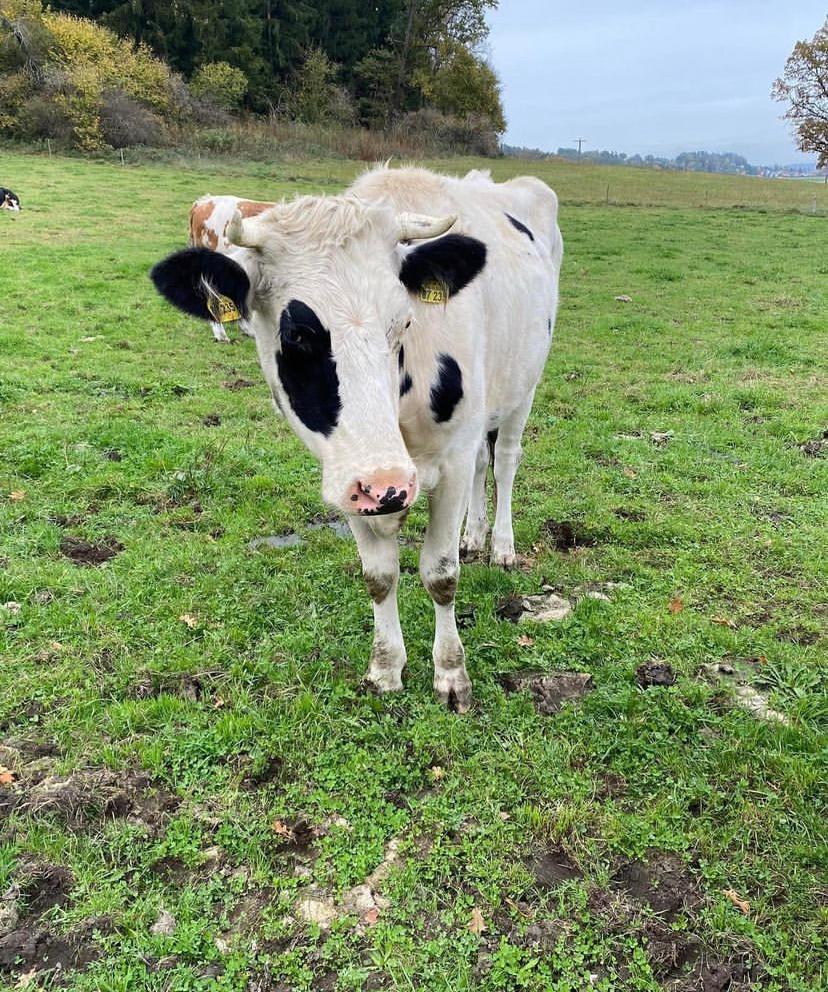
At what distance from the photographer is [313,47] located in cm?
5288

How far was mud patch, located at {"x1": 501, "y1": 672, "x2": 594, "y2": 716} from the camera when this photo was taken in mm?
3488

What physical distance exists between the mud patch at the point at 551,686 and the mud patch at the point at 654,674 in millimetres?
276

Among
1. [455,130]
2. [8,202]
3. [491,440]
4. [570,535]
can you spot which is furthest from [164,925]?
[455,130]

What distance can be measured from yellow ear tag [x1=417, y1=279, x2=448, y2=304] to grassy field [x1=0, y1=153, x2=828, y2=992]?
2.02 meters

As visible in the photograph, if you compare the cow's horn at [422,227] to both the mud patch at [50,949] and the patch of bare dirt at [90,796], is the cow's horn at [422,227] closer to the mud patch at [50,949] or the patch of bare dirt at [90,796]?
the patch of bare dirt at [90,796]

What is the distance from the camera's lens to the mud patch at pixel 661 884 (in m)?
2.49

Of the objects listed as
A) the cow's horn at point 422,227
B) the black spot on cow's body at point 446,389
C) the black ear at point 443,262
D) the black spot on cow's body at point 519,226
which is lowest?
the black spot on cow's body at point 446,389

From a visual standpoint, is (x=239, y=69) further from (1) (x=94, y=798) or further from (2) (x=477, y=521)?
(1) (x=94, y=798)

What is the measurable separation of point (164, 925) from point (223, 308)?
2.34 m

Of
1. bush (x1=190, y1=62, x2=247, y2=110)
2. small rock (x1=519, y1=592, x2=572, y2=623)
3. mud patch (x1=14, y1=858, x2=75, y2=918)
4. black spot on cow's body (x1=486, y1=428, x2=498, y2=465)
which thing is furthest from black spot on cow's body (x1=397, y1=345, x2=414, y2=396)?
bush (x1=190, y1=62, x2=247, y2=110)

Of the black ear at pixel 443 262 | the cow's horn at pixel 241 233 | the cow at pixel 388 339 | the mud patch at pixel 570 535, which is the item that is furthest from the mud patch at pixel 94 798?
the mud patch at pixel 570 535

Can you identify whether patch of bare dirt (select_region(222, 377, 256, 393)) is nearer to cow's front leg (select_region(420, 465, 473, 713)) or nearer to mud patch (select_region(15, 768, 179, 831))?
cow's front leg (select_region(420, 465, 473, 713))

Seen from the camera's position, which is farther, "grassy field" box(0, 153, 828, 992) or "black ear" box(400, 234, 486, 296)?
"black ear" box(400, 234, 486, 296)

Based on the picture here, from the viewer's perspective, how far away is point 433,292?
2.89 metres
